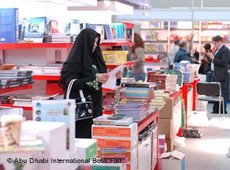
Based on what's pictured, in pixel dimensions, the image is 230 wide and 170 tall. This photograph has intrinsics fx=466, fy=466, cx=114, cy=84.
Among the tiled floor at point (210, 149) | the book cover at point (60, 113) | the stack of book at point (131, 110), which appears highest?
the book cover at point (60, 113)

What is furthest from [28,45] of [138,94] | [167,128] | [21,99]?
[167,128]

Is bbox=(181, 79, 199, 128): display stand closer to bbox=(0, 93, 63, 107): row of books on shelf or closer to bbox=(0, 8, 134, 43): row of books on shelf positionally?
bbox=(0, 8, 134, 43): row of books on shelf

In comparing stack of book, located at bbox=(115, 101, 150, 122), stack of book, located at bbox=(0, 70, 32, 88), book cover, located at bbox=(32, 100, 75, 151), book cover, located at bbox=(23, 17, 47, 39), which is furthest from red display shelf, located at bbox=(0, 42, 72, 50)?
book cover, located at bbox=(32, 100, 75, 151)

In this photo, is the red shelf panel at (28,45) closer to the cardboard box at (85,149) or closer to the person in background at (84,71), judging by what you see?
the person in background at (84,71)

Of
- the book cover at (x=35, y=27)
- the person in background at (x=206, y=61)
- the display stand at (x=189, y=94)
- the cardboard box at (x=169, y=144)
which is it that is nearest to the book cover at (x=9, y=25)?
the book cover at (x=35, y=27)

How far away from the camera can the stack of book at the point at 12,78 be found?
3.30m

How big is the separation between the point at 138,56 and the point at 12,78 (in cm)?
549

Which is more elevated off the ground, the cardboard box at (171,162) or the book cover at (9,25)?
the book cover at (9,25)

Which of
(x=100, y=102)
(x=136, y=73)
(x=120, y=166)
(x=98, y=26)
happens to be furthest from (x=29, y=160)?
(x=136, y=73)

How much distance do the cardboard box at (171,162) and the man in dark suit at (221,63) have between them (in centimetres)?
552

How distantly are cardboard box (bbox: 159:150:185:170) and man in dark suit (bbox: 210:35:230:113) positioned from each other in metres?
5.52

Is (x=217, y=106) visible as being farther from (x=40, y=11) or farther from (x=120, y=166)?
(x=120, y=166)

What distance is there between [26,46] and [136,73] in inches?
170

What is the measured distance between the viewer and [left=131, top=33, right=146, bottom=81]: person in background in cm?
861
